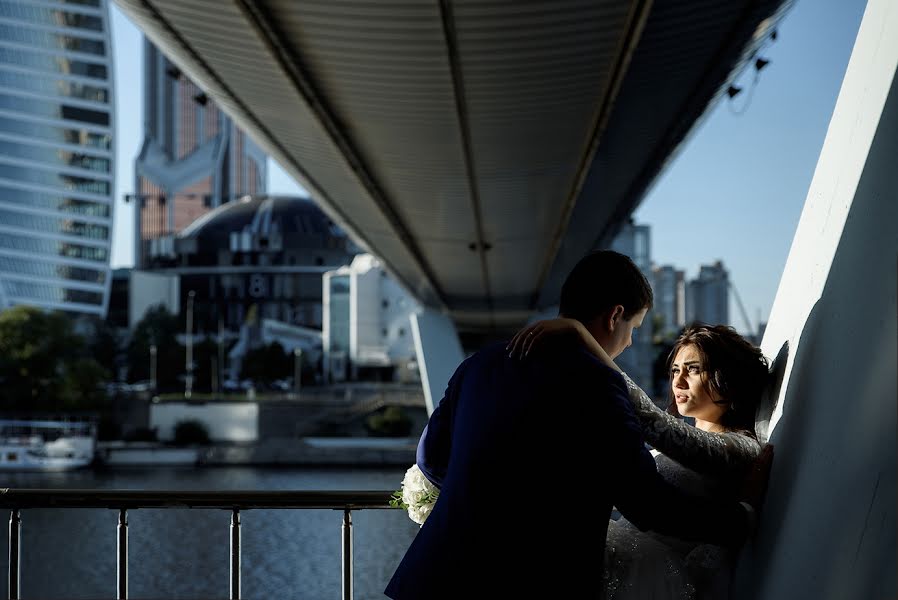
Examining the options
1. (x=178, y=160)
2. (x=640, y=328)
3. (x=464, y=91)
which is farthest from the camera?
(x=178, y=160)

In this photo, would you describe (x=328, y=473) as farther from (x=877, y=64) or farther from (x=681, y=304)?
(x=681, y=304)

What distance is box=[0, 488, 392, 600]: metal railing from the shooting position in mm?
3201

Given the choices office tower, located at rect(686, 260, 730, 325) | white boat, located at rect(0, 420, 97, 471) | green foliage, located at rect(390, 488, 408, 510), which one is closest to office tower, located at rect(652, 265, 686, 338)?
office tower, located at rect(686, 260, 730, 325)

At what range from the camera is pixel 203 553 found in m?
21.1

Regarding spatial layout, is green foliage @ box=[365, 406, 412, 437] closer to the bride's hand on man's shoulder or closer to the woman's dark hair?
the woman's dark hair

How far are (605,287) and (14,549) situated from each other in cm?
217

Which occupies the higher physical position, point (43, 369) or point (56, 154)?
point (56, 154)

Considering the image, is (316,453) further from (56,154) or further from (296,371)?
(56,154)

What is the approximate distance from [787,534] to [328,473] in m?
35.0

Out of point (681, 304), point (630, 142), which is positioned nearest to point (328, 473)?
point (630, 142)

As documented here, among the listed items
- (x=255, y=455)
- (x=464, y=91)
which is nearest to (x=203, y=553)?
(x=464, y=91)

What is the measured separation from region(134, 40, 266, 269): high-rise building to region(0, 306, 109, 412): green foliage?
62.8 m

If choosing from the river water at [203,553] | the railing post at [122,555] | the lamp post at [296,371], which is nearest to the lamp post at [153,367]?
the lamp post at [296,371]

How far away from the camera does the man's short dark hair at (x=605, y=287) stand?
6.69 ft
